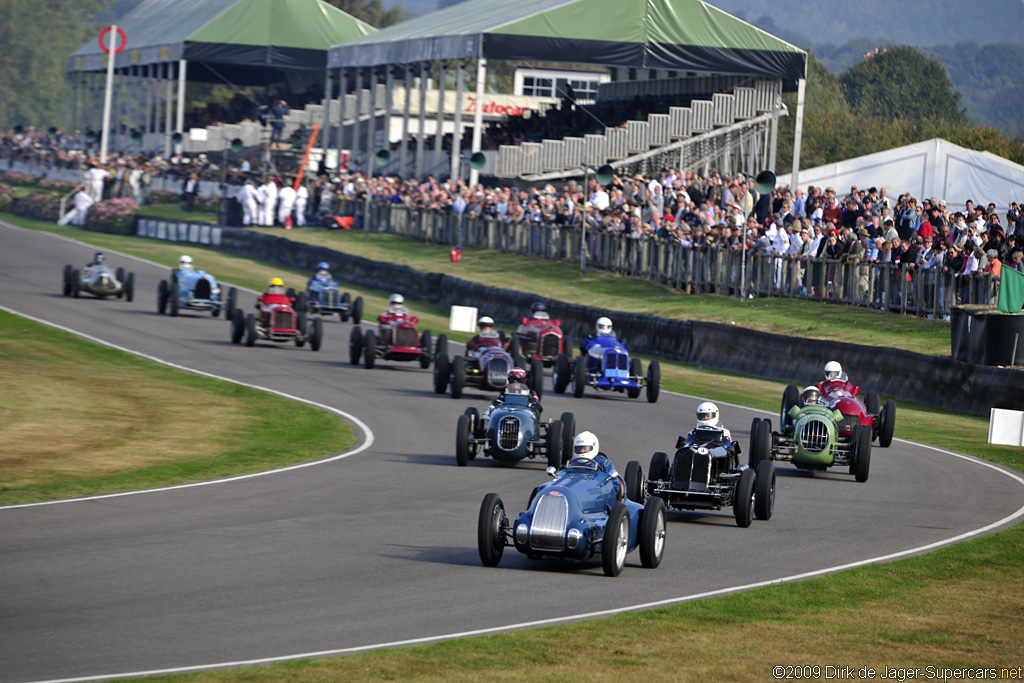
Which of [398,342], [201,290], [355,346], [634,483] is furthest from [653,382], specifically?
[201,290]

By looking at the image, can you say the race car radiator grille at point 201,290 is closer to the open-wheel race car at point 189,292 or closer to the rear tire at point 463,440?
the open-wheel race car at point 189,292

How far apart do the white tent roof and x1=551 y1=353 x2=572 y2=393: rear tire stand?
25586 millimetres

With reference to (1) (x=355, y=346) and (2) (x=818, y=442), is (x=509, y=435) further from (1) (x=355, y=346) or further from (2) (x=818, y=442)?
(1) (x=355, y=346)

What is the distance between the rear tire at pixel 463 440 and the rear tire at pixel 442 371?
20.8 ft

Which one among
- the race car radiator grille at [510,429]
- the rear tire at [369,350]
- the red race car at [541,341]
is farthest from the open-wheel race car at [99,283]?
the race car radiator grille at [510,429]

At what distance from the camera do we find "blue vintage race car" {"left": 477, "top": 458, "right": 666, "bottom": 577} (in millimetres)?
11766

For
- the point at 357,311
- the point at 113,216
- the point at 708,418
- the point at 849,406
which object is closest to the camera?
the point at 708,418

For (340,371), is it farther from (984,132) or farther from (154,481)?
(984,132)

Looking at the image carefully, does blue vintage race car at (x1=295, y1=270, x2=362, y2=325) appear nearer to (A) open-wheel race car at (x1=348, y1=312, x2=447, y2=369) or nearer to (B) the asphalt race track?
(A) open-wheel race car at (x1=348, y1=312, x2=447, y2=369)

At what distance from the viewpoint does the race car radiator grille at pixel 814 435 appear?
17844 mm

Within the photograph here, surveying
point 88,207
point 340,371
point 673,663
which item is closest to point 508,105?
point 88,207

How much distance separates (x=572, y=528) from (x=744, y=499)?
3.03 m

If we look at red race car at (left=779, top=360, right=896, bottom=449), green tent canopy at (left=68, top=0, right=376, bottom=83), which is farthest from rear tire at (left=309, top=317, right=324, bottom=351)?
green tent canopy at (left=68, top=0, right=376, bottom=83)

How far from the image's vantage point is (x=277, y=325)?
96.6 feet
